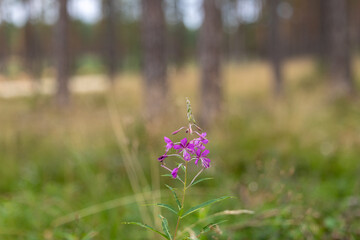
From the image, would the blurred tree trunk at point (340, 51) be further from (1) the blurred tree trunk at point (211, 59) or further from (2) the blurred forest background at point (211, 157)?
(1) the blurred tree trunk at point (211, 59)

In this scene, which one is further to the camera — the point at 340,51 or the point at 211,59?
the point at 340,51

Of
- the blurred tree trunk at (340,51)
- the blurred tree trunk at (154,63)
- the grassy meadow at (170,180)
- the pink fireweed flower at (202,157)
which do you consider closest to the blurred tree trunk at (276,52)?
the blurred tree trunk at (340,51)

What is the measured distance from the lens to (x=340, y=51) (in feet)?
38.6

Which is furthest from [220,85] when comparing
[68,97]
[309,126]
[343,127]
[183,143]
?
[68,97]

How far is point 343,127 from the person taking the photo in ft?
22.2

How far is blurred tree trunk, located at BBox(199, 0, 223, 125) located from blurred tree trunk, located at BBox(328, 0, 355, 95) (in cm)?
546

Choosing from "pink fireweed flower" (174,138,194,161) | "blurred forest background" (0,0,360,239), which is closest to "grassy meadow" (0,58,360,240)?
"blurred forest background" (0,0,360,239)

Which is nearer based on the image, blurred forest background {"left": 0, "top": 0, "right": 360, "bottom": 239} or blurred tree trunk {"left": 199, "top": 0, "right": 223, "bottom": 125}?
blurred forest background {"left": 0, "top": 0, "right": 360, "bottom": 239}

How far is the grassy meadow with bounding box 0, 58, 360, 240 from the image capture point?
2.72m

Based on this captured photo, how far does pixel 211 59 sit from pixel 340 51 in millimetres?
6110

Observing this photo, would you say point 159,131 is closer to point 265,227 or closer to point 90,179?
point 90,179

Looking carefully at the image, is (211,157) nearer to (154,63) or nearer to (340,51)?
(154,63)

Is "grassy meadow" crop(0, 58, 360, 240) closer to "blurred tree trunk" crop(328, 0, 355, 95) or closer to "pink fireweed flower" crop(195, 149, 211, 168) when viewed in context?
"pink fireweed flower" crop(195, 149, 211, 168)

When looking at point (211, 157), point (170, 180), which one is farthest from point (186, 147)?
point (211, 157)
